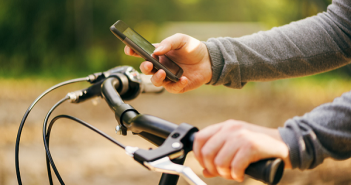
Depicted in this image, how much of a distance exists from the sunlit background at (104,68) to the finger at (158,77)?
5.43 feet

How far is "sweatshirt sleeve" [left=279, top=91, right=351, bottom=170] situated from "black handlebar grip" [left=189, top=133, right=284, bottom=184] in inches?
3.2

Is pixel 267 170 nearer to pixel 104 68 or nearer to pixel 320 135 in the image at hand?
pixel 320 135

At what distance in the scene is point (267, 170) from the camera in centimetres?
42

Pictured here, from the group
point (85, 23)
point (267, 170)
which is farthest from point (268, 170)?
point (85, 23)

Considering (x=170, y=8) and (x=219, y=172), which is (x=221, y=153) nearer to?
(x=219, y=172)

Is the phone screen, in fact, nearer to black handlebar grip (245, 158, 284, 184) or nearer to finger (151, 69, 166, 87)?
finger (151, 69, 166, 87)

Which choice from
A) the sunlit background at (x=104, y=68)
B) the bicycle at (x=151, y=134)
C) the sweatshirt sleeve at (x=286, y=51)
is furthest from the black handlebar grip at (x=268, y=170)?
the sunlit background at (x=104, y=68)

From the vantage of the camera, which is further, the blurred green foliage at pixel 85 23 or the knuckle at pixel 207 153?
the blurred green foliage at pixel 85 23

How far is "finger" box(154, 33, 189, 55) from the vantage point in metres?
0.88

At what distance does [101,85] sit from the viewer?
835mm

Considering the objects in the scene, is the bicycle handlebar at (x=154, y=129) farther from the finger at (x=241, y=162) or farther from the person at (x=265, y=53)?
the person at (x=265, y=53)

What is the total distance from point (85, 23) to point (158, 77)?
5786mm

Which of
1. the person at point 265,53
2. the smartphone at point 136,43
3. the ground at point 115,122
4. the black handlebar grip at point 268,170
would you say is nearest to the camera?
the black handlebar grip at point 268,170

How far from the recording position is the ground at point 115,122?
243 centimetres
